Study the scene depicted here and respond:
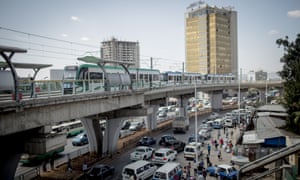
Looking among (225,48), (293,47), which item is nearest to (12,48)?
(293,47)

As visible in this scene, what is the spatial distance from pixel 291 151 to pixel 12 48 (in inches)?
386

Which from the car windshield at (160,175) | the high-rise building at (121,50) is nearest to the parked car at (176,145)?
the car windshield at (160,175)

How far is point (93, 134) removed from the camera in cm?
2333

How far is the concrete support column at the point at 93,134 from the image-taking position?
2318cm

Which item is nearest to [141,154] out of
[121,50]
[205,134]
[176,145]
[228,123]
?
[176,145]

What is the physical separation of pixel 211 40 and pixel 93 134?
93066 millimetres

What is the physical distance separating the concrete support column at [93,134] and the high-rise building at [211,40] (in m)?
89.9

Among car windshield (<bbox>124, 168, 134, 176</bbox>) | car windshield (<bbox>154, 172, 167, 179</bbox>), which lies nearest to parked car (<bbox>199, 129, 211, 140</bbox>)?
car windshield (<bbox>154, 172, 167, 179</bbox>)

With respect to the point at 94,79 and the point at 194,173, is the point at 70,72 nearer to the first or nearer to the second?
the point at 94,79

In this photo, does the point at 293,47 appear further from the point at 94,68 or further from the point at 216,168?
the point at 94,68

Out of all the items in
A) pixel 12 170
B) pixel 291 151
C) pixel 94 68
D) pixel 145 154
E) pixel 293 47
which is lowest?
pixel 145 154

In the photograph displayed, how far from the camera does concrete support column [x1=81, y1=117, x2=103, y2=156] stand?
912 inches

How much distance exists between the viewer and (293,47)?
2934cm

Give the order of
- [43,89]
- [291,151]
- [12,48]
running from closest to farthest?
1. [291,151]
2. [12,48]
3. [43,89]
